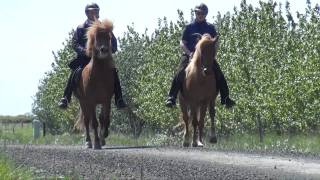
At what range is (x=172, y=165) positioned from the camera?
11.2 meters

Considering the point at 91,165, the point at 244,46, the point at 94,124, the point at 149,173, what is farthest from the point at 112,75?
the point at 244,46

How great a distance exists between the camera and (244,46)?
28062 millimetres

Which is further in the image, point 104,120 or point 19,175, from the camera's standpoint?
point 104,120

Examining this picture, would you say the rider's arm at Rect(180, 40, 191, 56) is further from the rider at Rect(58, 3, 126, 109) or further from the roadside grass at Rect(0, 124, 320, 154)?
the roadside grass at Rect(0, 124, 320, 154)

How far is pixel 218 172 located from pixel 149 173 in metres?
0.97

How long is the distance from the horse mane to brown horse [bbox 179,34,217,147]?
2.04m

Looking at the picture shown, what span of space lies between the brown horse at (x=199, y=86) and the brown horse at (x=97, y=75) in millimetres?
1844

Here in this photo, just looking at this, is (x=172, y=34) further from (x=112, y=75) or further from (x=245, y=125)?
(x=112, y=75)

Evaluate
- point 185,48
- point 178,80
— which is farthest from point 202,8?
point 178,80

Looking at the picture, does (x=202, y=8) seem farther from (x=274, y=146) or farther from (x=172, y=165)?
(x=172, y=165)

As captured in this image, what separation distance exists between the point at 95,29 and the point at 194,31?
2747 millimetres

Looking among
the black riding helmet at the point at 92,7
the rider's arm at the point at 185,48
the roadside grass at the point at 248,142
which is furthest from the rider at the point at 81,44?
the roadside grass at the point at 248,142

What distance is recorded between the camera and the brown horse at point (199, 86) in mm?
15984

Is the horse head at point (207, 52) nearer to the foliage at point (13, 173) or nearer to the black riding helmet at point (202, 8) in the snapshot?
the black riding helmet at point (202, 8)
